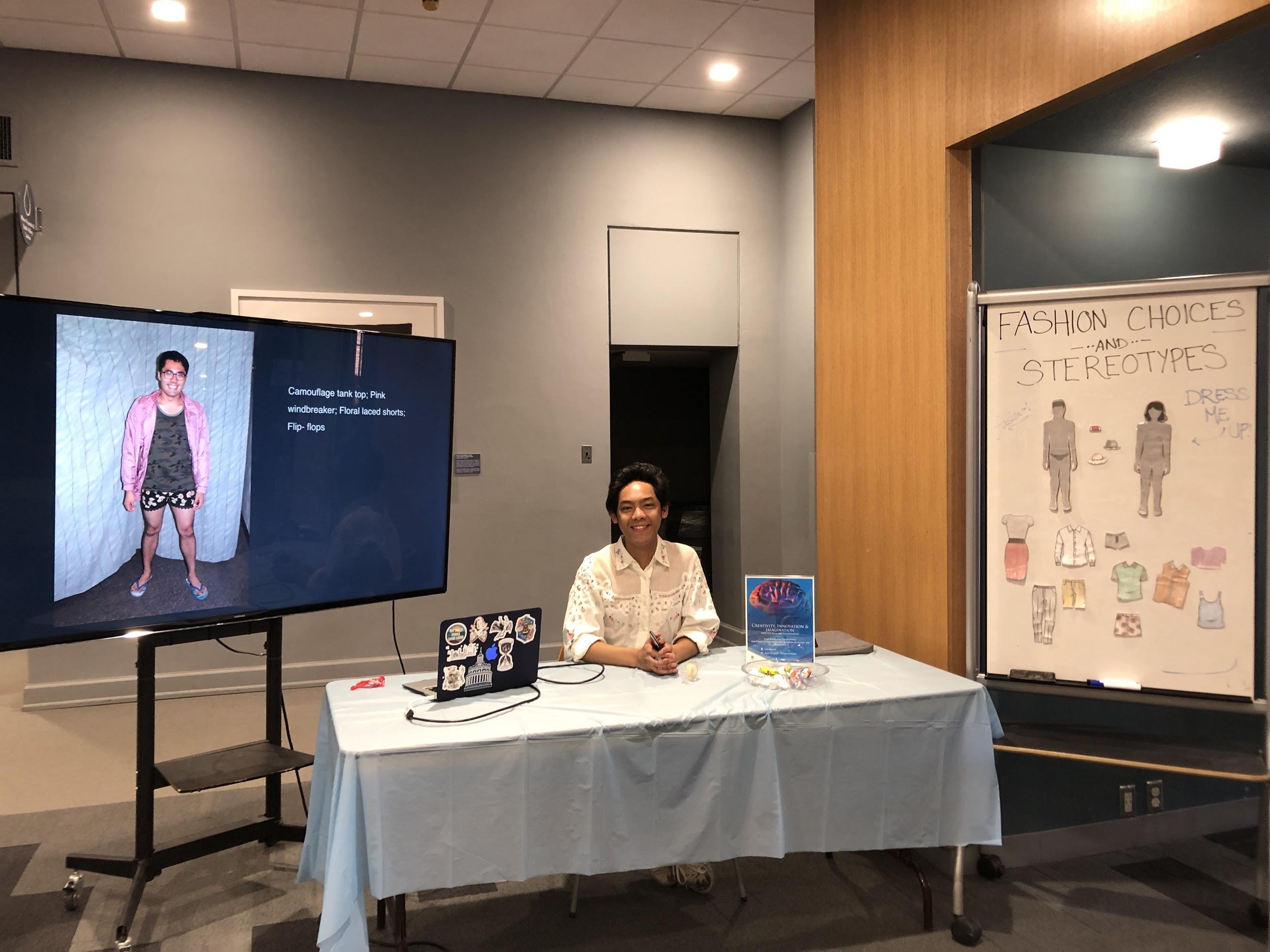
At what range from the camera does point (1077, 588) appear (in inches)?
108

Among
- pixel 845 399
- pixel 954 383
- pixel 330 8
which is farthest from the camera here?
pixel 330 8

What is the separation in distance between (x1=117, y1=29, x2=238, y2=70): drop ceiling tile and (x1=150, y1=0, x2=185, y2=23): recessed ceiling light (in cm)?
20

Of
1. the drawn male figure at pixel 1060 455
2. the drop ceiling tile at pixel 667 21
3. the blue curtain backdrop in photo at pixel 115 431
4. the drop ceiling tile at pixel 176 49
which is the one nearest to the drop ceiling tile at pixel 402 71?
the drop ceiling tile at pixel 176 49

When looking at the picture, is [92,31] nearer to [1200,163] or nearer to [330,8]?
[330,8]

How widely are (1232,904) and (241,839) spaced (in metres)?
3.13

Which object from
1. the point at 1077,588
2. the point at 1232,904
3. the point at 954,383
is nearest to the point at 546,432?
the point at 954,383

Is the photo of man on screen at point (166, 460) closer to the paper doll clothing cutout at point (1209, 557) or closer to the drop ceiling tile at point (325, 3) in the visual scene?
the drop ceiling tile at point (325, 3)

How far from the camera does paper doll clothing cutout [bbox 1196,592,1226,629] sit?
2568 millimetres

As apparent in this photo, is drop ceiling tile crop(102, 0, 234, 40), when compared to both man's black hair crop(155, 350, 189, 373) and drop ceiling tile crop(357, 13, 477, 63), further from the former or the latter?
man's black hair crop(155, 350, 189, 373)

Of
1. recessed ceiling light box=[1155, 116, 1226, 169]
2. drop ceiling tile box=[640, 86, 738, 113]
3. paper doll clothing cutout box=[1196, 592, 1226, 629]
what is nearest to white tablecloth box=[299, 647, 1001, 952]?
paper doll clothing cutout box=[1196, 592, 1226, 629]

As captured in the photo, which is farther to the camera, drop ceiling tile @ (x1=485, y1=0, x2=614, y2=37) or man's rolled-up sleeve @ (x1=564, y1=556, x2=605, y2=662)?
drop ceiling tile @ (x1=485, y1=0, x2=614, y2=37)

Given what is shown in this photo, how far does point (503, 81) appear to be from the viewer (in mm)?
5289

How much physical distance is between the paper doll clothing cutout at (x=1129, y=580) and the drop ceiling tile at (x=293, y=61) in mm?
4481

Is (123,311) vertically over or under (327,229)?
under
